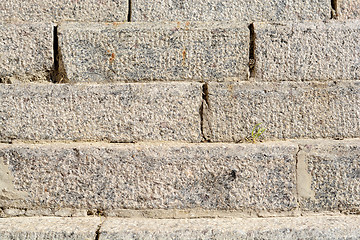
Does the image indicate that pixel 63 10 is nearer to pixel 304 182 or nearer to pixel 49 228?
pixel 49 228

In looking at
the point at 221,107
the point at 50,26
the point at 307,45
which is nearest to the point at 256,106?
the point at 221,107

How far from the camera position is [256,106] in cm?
212

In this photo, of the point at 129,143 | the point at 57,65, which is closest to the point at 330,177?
the point at 129,143

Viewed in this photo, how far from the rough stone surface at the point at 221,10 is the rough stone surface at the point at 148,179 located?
2.80 feet

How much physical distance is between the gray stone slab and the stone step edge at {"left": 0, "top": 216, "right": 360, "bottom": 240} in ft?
0.30

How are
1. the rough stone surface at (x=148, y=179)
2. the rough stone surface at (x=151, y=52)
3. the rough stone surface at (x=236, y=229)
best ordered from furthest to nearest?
1. the rough stone surface at (x=151, y=52)
2. the rough stone surface at (x=148, y=179)
3. the rough stone surface at (x=236, y=229)

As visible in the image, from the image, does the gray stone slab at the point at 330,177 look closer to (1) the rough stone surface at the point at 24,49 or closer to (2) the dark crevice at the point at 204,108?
(2) the dark crevice at the point at 204,108

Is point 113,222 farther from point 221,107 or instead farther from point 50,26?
point 50,26

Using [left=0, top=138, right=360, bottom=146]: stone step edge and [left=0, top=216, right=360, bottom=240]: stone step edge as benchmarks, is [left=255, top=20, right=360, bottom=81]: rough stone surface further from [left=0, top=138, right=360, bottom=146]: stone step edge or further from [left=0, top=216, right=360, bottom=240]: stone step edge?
[left=0, top=216, right=360, bottom=240]: stone step edge

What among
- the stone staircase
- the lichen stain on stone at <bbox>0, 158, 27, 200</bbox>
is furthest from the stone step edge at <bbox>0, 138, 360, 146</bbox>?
the lichen stain on stone at <bbox>0, 158, 27, 200</bbox>

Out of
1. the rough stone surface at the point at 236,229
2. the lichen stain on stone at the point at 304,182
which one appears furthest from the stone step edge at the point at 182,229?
the lichen stain on stone at the point at 304,182

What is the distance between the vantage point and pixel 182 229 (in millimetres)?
1916

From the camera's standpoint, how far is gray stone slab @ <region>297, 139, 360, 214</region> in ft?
6.70

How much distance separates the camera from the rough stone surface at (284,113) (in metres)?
2.12
